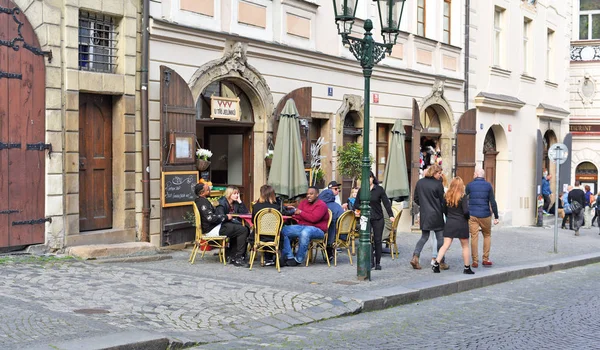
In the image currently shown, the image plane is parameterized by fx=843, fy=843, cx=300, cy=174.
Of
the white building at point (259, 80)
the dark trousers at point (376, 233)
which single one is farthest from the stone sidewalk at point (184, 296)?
the white building at point (259, 80)

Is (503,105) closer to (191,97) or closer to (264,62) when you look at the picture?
(264,62)

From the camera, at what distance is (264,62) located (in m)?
16.6

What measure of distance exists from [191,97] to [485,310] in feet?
21.3

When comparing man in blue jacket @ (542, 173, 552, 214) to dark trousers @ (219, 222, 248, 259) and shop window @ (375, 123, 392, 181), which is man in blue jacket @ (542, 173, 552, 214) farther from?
dark trousers @ (219, 222, 248, 259)

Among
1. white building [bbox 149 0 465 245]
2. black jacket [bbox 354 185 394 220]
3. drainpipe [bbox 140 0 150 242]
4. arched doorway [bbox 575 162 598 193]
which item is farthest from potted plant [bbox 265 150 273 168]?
arched doorway [bbox 575 162 598 193]

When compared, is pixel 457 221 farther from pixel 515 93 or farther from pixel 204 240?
pixel 515 93

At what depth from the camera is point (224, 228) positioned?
12.9 metres

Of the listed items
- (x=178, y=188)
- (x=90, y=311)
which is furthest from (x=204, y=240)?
(x=90, y=311)

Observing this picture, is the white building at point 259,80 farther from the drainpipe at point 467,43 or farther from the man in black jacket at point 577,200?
the man in black jacket at point 577,200

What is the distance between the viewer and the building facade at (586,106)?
3522 centimetres

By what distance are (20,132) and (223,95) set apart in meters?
4.75

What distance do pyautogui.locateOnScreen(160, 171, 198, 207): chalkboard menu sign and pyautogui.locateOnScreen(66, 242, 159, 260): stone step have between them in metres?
0.90

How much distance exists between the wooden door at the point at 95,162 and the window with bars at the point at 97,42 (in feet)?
1.65

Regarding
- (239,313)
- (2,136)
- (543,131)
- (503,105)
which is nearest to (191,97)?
(2,136)
